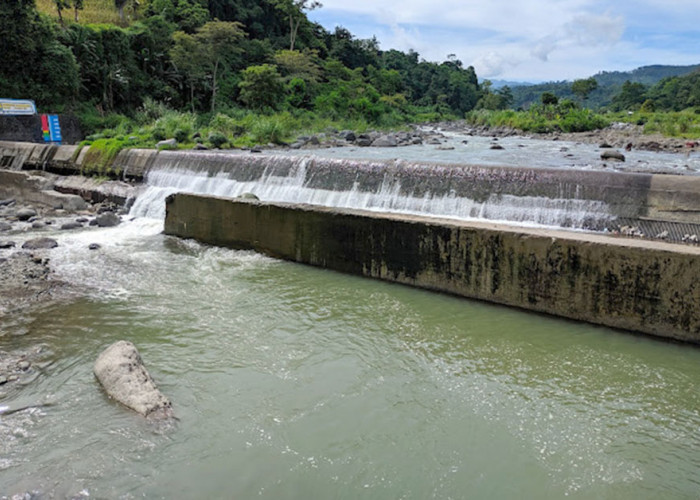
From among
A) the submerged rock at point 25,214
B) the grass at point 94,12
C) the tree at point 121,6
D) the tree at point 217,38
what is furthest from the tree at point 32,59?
the submerged rock at point 25,214

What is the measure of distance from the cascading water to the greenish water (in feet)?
8.97

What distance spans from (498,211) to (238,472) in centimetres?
664

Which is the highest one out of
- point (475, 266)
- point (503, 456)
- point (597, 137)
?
point (597, 137)

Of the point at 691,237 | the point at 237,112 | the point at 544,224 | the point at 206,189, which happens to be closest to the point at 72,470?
the point at 544,224

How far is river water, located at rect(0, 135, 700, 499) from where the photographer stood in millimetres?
3438

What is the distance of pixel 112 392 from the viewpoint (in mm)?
4316

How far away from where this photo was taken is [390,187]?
1002 centimetres

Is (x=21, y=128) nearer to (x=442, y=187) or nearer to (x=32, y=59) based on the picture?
(x=32, y=59)

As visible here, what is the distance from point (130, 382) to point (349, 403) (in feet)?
6.26

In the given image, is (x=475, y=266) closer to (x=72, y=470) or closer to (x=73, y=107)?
(x=72, y=470)

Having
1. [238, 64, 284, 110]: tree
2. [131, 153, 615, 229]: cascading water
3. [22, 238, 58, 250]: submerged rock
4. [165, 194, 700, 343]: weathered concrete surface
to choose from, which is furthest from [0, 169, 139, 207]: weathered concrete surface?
[238, 64, 284, 110]: tree

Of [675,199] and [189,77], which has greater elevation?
[189,77]

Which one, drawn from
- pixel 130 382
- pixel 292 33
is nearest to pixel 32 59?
pixel 130 382

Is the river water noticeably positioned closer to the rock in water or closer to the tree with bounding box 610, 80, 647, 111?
the rock in water
